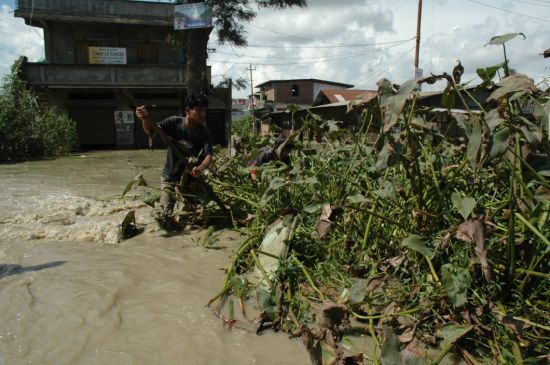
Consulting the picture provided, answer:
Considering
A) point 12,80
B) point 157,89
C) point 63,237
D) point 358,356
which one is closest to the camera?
point 358,356

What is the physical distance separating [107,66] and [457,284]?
1887 cm

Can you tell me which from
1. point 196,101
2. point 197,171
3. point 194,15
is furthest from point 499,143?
point 194,15

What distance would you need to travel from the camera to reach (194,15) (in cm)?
1363

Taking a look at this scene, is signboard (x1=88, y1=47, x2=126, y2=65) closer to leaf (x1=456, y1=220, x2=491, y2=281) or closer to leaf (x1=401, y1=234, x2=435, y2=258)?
leaf (x1=401, y1=234, x2=435, y2=258)

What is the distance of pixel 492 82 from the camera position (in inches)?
77.9

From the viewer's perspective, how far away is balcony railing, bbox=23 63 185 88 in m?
17.7

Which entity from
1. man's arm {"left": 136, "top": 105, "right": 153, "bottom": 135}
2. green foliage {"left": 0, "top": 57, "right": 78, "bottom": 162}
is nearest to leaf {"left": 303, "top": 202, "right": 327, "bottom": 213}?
man's arm {"left": 136, "top": 105, "right": 153, "bottom": 135}

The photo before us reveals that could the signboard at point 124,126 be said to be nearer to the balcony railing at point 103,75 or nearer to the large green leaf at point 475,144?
the balcony railing at point 103,75

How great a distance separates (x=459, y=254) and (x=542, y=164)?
582 mm

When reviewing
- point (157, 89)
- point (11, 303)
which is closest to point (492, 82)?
point (11, 303)

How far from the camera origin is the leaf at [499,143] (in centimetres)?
167

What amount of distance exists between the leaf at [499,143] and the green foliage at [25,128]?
14.2m

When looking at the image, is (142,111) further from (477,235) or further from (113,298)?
(477,235)

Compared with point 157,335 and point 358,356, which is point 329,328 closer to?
point 358,356
